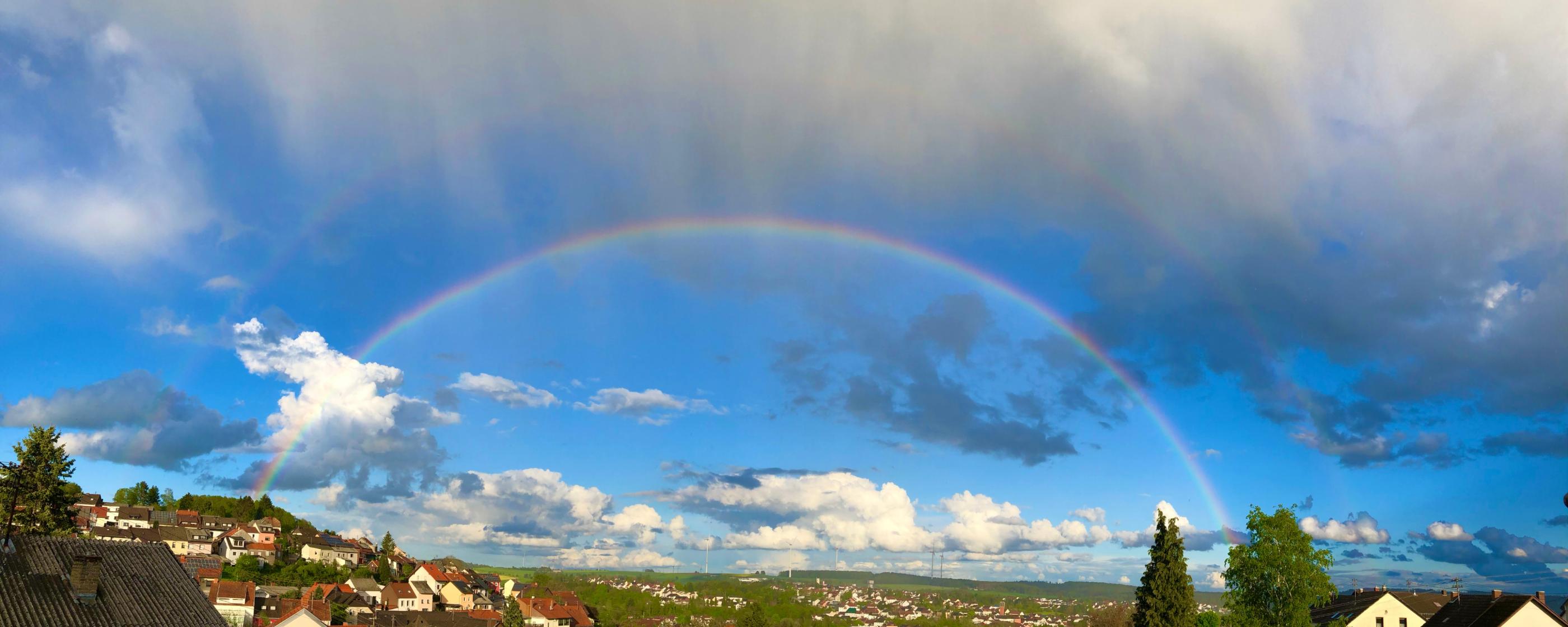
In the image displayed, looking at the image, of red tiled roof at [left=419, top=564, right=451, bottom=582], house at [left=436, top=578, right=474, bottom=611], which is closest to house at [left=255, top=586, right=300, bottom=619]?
house at [left=436, top=578, right=474, bottom=611]

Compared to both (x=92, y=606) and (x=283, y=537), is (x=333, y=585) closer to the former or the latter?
(x=283, y=537)

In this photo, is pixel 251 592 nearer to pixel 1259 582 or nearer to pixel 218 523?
pixel 218 523

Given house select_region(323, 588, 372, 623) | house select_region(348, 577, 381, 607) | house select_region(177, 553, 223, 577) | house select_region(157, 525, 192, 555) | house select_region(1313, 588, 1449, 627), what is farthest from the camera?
house select_region(157, 525, 192, 555)

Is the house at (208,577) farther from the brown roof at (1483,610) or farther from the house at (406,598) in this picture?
the brown roof at (1483,610)

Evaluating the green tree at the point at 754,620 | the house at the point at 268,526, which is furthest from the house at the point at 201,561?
the green tree at the point at 754,620

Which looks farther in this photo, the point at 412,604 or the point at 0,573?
the point at 412,604

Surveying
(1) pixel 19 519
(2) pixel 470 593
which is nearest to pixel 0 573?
(1) pixel 19 519

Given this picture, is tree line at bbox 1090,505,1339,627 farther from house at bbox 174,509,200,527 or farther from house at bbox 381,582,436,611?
house at bbox 174,509,200,527
